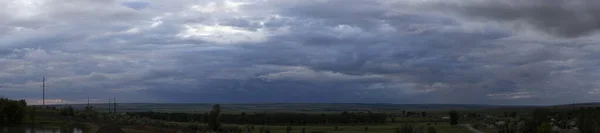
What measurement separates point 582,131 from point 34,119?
109450mm

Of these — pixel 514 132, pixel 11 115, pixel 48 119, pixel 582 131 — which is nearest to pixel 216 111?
pixel 48 119

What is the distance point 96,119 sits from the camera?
15038 cm

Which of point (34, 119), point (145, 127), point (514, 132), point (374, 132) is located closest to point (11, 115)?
point (34, 119)

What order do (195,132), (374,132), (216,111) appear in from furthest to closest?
(216,111)
(374,132)
(195,132)

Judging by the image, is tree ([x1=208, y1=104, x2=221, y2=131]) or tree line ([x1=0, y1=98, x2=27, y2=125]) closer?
tree line ([x1=0, y1=98, x2=27, y2=125])

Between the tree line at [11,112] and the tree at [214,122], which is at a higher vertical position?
the tree line at [11,112]

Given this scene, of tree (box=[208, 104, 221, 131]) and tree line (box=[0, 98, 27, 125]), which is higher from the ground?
tree line (box=[0, 98, 27, 125])

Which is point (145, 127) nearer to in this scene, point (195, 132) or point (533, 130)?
point (195, 132)

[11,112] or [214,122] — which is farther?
[214,122]

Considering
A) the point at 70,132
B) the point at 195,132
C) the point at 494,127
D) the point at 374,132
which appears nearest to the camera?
the point at 70,132

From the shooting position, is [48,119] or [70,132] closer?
[70,132]

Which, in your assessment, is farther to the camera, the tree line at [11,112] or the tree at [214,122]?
the tree at [214,122]

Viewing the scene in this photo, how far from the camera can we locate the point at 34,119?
128000 mm

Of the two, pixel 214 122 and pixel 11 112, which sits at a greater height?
pixel 11 112
